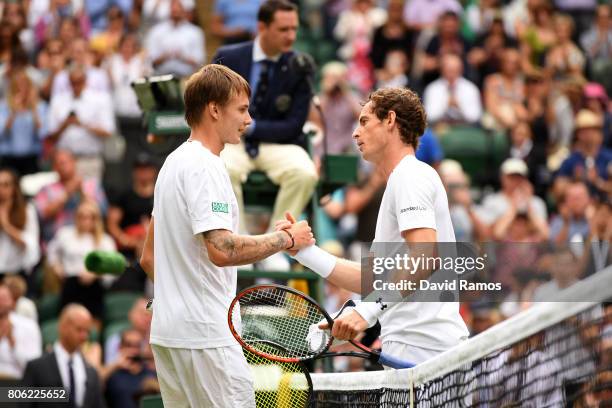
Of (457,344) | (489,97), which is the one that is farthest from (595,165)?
(457,344)

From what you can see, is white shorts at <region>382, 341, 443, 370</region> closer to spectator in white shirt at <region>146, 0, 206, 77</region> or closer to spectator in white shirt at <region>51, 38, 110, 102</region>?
spectator in white shirt at <region>146, 0, 206, 77</region>

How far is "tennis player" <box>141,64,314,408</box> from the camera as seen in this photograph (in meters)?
5.48

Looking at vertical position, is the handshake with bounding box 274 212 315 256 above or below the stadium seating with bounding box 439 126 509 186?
below

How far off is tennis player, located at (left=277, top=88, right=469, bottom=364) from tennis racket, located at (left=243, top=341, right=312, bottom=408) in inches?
16.9

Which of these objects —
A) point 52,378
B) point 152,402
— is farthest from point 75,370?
point 152,402

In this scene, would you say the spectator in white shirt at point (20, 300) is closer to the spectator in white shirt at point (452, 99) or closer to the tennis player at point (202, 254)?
the spectator in white shirt at point (452, 99)

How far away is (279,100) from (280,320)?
3.44 meters

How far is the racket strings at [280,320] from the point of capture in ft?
19.4

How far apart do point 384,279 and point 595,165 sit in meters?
8.58

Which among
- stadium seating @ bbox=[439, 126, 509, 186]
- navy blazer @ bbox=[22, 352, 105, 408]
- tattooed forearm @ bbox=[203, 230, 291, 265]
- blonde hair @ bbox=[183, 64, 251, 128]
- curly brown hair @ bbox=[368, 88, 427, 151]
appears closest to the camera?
tattooed forearm @ bbox=[203, 230, 291, 265]

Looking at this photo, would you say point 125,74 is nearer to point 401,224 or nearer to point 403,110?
point 403,110

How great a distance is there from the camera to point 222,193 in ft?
18.2

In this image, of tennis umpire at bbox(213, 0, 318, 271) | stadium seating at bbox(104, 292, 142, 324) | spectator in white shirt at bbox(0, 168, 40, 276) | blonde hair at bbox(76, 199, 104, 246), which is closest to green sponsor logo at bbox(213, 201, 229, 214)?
tennis umpire at bbox(213, 0, 318, 271)

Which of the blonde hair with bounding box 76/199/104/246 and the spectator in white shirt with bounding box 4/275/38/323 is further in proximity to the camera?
the blonde hair with bounding box 76/199/104/246
